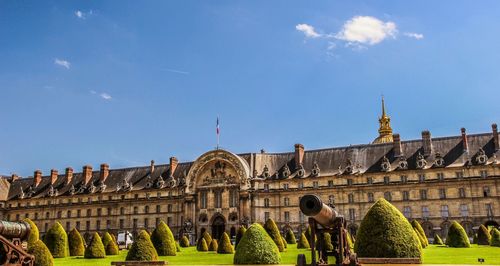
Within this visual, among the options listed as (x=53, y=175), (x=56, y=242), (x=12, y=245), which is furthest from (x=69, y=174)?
(x=12, y=245)

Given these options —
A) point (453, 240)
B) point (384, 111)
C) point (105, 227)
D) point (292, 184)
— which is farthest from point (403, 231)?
point (384, 111)

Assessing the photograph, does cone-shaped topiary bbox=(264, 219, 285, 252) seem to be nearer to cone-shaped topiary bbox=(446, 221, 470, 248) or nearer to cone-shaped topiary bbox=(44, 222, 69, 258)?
cone-shaped topiary bbox=(446, 221, 470, 248)

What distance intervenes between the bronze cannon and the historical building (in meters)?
51.3

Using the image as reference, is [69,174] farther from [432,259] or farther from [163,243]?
[432,259]

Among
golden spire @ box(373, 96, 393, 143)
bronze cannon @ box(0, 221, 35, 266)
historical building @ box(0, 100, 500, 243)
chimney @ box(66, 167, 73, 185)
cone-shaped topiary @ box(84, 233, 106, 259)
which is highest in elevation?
golden spire @ box(373, 96, 393, 143)

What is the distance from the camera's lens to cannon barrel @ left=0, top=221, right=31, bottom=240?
18.4 m

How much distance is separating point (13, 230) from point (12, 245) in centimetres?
63

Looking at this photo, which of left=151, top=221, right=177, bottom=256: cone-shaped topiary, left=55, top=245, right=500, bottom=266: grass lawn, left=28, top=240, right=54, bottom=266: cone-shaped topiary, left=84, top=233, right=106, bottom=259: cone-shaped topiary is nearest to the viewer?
left=28, top=240, right=54, bottom=266: cone-shaped topiary

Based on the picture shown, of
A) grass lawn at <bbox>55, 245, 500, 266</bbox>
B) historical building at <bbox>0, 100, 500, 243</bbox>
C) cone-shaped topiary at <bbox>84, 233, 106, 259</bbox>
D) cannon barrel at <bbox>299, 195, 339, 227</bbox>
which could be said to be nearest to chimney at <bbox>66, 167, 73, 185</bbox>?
historical building at <bbox>0, 100, 500, 243</bbox>

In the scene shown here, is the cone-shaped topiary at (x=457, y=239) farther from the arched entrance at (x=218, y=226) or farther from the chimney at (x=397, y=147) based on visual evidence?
the arched entrance at (x=218, y=226)

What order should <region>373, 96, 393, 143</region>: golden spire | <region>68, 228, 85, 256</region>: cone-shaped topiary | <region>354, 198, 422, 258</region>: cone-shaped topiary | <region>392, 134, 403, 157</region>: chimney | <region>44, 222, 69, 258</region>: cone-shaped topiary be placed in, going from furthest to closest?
<region>373, 96, 393, 143</region>: golden spire → <region>392, 134, 403, 157</region>: chimney → <region>68, 228, 85, 256</region>: cone-shaped topiary → <region>44, 222, 69, 258</region>: cone-shaped topiary → <region>354, 198, 422, 258</region>: cone-shaped topiary

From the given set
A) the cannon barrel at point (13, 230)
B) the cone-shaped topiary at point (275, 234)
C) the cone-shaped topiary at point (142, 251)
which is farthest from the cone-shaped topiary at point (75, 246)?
the cannon barrel at point (13, 230)

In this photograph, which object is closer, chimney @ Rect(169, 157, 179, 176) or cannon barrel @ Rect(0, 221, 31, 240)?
cannon barrel @ Rect(0, 221, 31, 240)

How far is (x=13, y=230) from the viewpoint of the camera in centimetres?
1877
